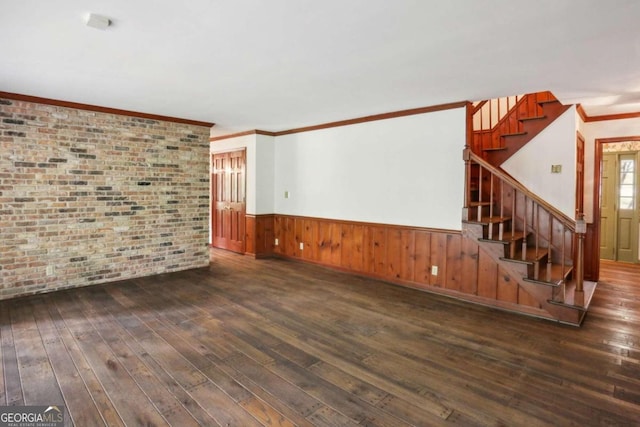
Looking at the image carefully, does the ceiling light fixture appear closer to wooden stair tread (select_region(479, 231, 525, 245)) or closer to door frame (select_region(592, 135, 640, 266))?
wooden stair tread (select_region(479, 231, 525, 245))

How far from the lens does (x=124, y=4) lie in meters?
2.12

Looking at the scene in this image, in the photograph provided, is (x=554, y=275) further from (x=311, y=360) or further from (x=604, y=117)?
(x=311, y=360)

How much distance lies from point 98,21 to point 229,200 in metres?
5.07

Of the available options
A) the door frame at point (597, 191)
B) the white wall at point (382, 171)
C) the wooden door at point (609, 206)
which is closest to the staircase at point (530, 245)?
the white wall at point (382, 171)

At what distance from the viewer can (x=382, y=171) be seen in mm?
5125

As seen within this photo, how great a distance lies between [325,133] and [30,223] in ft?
13.7

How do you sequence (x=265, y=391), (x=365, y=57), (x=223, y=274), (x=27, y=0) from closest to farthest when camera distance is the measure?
(x=27, y=0), (x=265, y=391), (x=365, y=57), (x=223, y=274)

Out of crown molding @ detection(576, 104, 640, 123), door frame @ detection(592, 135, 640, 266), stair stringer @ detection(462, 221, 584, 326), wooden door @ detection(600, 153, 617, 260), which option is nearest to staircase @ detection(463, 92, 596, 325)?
stair stringer @ detection(462, 221, 584, 326)

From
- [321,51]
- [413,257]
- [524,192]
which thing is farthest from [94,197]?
[524,192]

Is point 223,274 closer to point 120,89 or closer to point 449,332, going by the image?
point 120,89

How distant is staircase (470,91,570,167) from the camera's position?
15.1 ft

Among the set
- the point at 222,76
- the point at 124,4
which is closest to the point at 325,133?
the point at 222,76

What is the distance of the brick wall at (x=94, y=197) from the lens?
424cm

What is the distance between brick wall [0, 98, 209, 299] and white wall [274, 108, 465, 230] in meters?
1.63
